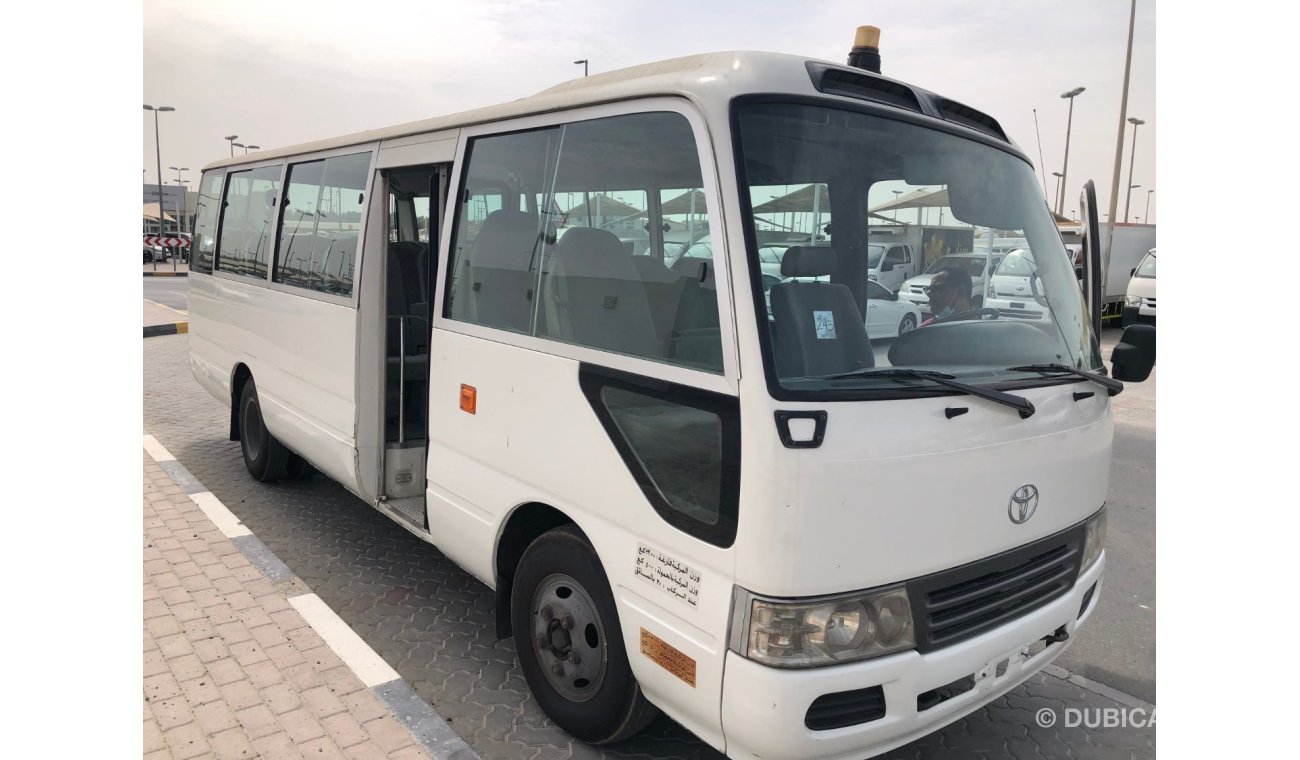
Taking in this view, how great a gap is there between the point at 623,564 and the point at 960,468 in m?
1.12

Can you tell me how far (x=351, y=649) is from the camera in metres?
3.98

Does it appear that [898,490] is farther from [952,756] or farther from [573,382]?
[952,756]

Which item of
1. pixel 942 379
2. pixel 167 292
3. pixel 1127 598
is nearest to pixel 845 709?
pixel 942 379

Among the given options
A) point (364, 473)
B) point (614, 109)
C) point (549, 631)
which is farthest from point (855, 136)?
point (364, 473)

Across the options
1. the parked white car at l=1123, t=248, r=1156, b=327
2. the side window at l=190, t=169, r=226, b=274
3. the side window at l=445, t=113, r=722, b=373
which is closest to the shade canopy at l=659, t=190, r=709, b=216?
the side window at l=445, t=113, r=722, b=373

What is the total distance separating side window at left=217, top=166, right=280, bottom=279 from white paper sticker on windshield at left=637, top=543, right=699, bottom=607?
4.39m

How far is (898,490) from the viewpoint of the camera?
8.27 feet

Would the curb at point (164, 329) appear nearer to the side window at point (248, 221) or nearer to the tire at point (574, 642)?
the side window at point (248, 221)

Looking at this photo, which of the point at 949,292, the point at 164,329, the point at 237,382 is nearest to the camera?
the point at 949,292

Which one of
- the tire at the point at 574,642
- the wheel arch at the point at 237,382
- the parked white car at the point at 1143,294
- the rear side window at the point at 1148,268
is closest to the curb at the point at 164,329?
the wheel arch at the point at 237,382

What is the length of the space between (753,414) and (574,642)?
1.36m

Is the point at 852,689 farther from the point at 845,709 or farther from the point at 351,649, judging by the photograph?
the point at 351,649

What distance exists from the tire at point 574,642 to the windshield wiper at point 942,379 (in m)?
1.17

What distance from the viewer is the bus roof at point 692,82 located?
2684mm
